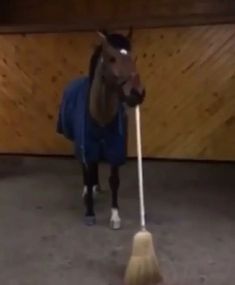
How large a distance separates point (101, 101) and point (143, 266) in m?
1.32

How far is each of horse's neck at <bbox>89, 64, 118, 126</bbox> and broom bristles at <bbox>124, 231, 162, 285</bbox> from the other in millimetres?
1176

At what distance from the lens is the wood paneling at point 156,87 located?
6.38 meters

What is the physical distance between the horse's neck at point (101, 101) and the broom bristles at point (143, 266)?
3.86ft

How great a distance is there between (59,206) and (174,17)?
256 centimetres

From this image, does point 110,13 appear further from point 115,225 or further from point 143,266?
point 143,266

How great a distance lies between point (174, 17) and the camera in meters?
6.46

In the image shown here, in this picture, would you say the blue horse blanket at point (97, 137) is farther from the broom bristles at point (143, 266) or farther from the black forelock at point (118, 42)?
the broom bristles at point (143, 266)

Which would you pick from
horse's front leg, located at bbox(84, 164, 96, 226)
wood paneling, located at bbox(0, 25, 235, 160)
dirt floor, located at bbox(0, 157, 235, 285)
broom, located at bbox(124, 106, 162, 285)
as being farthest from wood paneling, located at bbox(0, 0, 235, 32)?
broom, located at bbox(124, 106, 162, 285)

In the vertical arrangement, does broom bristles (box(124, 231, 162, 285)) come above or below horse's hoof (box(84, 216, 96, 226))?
below

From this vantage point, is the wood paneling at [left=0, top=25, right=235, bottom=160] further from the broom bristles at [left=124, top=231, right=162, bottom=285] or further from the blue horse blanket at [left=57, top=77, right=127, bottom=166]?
the broom bristles at [left=124, top=231, right=162, bottom=285]

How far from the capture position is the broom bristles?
3084 millimetres

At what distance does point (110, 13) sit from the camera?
6.78m

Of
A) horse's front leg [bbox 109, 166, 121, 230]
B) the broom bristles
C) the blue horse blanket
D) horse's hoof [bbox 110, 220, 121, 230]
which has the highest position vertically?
the blue horse blanket

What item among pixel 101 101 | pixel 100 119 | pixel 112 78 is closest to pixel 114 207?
pixel 100 119
